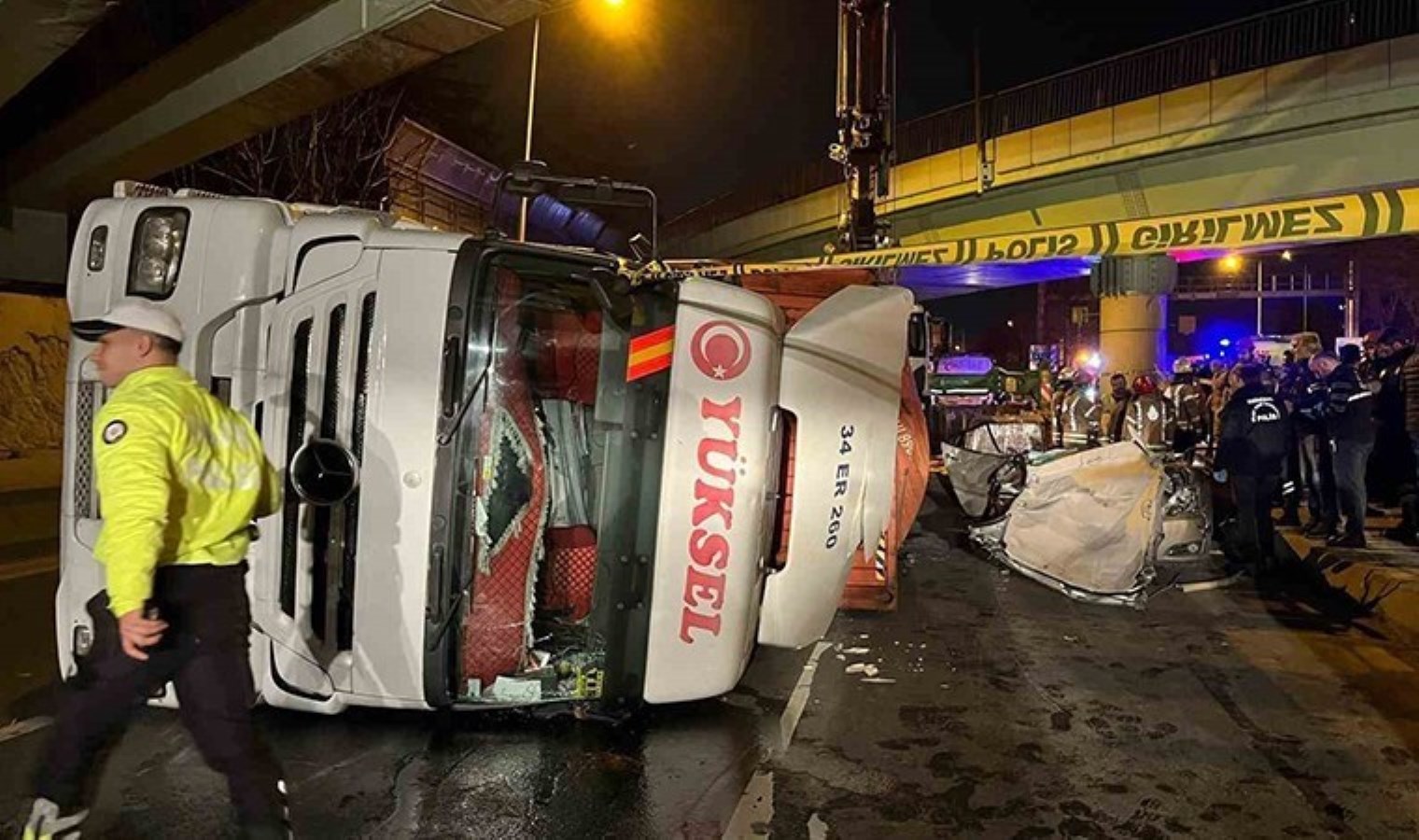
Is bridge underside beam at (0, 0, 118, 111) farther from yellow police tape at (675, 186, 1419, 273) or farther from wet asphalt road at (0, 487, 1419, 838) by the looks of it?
wet asphalt road at (0, 487, 1419, 838)

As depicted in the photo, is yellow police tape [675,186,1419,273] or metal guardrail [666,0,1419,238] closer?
yellow police tape [675,186,1419,273]

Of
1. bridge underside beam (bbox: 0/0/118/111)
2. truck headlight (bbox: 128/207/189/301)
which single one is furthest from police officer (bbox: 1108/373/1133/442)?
bridge underside beam (bbox: 0/0/118/111)

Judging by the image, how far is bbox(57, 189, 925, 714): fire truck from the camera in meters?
3.74

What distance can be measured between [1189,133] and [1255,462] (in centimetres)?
1256

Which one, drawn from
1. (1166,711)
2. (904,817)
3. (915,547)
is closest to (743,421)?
(904,817)

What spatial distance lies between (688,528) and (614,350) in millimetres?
744

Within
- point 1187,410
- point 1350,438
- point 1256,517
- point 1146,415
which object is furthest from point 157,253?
point 1187,410

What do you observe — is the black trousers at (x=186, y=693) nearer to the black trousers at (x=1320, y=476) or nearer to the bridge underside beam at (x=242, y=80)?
the bridge underside beam at (x=242, y=80)

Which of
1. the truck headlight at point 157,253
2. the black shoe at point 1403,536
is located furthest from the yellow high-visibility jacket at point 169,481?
the black shoe at point 1403,536

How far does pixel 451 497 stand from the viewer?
146 inches

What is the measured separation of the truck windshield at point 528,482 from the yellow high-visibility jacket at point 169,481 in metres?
0.77

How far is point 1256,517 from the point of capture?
26.8ft

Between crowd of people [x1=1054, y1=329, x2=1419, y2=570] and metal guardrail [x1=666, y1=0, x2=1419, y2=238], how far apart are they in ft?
29.9

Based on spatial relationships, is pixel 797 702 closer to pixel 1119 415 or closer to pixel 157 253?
pixel 157 253
